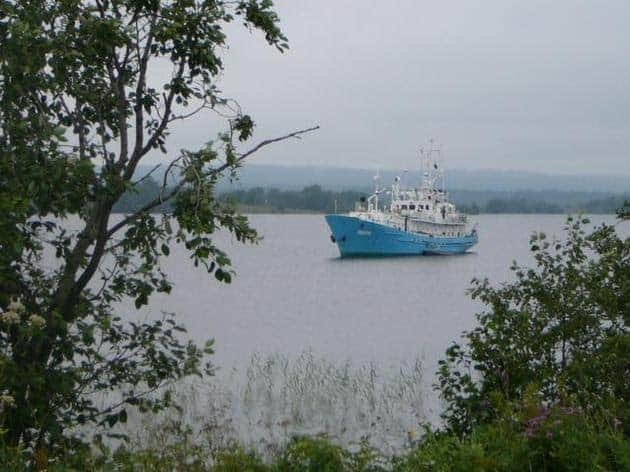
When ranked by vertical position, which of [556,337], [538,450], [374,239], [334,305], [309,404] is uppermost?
[556,337]

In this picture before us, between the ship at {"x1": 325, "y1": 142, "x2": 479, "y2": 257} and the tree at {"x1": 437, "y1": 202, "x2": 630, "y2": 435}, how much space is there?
73.0 meters

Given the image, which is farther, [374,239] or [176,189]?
[374,239]

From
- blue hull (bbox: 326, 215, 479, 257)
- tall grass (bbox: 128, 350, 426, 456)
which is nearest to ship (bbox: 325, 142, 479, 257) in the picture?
blue hull (bbox: 326, 215, 479, 257)

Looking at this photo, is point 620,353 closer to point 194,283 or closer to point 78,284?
point 78,284

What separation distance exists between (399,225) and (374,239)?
3.48m

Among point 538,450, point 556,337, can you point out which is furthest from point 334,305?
point 538,450

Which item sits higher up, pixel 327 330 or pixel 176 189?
pixel 176 189

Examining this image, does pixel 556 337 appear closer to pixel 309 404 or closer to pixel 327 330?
pixel 309 404

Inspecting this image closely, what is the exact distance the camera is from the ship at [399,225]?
85.6 metres

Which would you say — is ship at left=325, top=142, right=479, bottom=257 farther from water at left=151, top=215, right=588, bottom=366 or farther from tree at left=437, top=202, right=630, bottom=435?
tree at left=437, top=202, right=630, bottom=435

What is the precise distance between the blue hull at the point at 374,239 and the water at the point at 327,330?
104 centimetres

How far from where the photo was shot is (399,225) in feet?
288

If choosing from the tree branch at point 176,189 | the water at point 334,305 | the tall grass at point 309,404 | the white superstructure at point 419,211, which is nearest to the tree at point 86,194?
the tree branch at point 176,189

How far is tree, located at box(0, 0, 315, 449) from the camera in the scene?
746 cm
